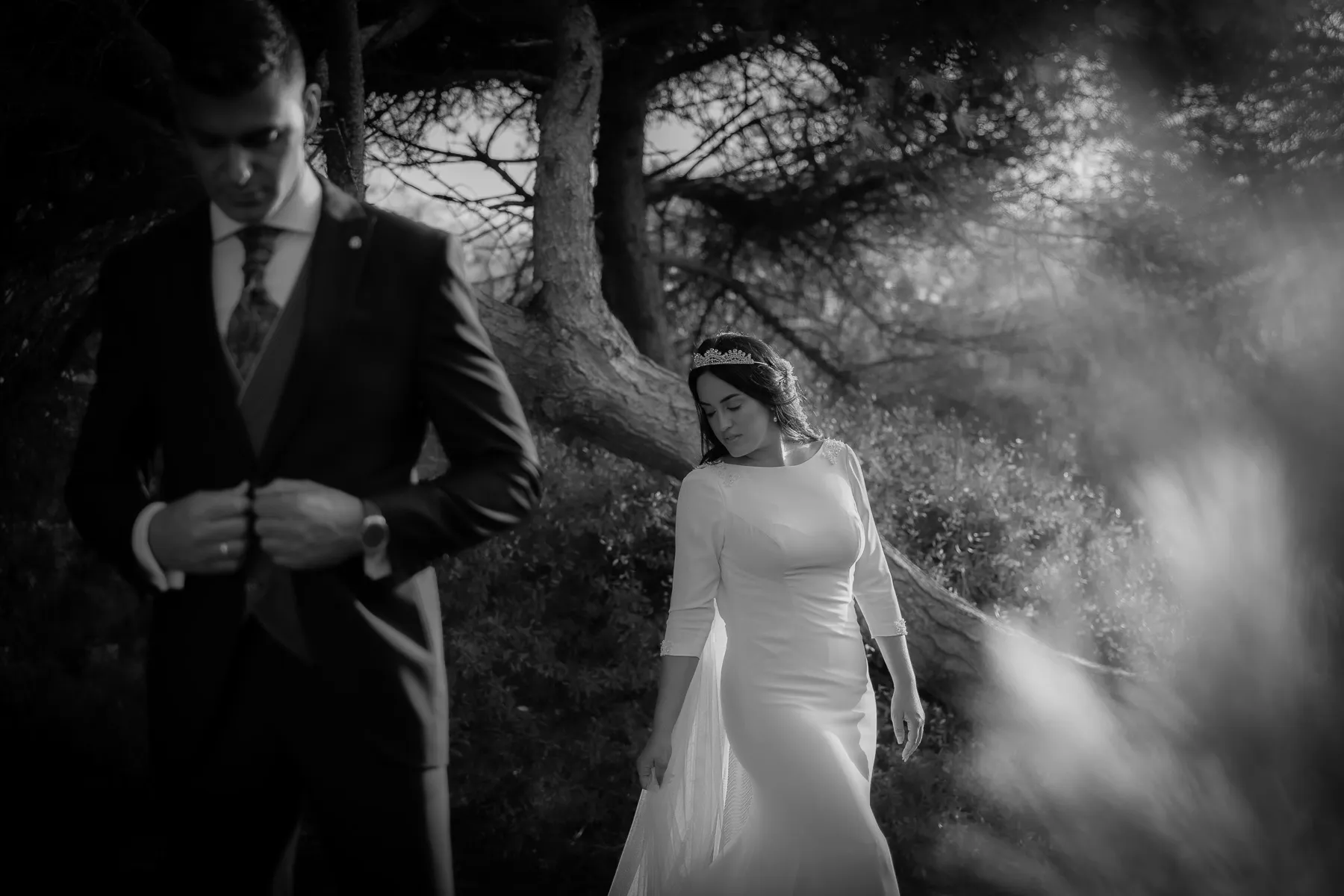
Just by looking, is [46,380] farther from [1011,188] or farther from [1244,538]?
[1244,538]

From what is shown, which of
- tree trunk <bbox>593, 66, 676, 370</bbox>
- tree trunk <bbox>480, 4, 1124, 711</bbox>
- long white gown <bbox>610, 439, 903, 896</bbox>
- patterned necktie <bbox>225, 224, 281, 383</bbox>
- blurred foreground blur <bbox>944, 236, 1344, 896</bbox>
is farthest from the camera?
tree trunk <bbox>593, 66, 676, 370</bbox>

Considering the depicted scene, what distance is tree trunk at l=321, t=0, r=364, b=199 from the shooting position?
4023 mm

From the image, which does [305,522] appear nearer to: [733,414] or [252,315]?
[252,315]

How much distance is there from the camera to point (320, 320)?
1.49 metres

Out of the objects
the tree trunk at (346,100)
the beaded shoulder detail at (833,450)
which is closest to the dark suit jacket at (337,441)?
the beaded shoulder detail at (833,450)

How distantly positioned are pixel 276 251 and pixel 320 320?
14cm

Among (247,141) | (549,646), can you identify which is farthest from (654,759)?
(549,646)

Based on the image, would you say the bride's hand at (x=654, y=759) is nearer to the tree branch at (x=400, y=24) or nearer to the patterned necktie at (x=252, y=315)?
the patterned necktie at (x=252, y=315)

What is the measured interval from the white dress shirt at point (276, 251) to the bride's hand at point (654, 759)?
1672 mm

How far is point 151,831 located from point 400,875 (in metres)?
4.00

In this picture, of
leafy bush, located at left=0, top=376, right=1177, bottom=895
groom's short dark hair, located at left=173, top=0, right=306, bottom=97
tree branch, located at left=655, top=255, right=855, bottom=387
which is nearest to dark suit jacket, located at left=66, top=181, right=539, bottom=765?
groom's short dark hair, located at left=173, top=0, right=306, bottom=97

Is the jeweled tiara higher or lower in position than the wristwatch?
higher

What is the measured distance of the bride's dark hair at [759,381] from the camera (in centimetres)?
323

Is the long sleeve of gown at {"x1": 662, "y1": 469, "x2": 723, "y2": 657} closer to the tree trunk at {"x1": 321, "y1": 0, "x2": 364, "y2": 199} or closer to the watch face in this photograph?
the watch face
